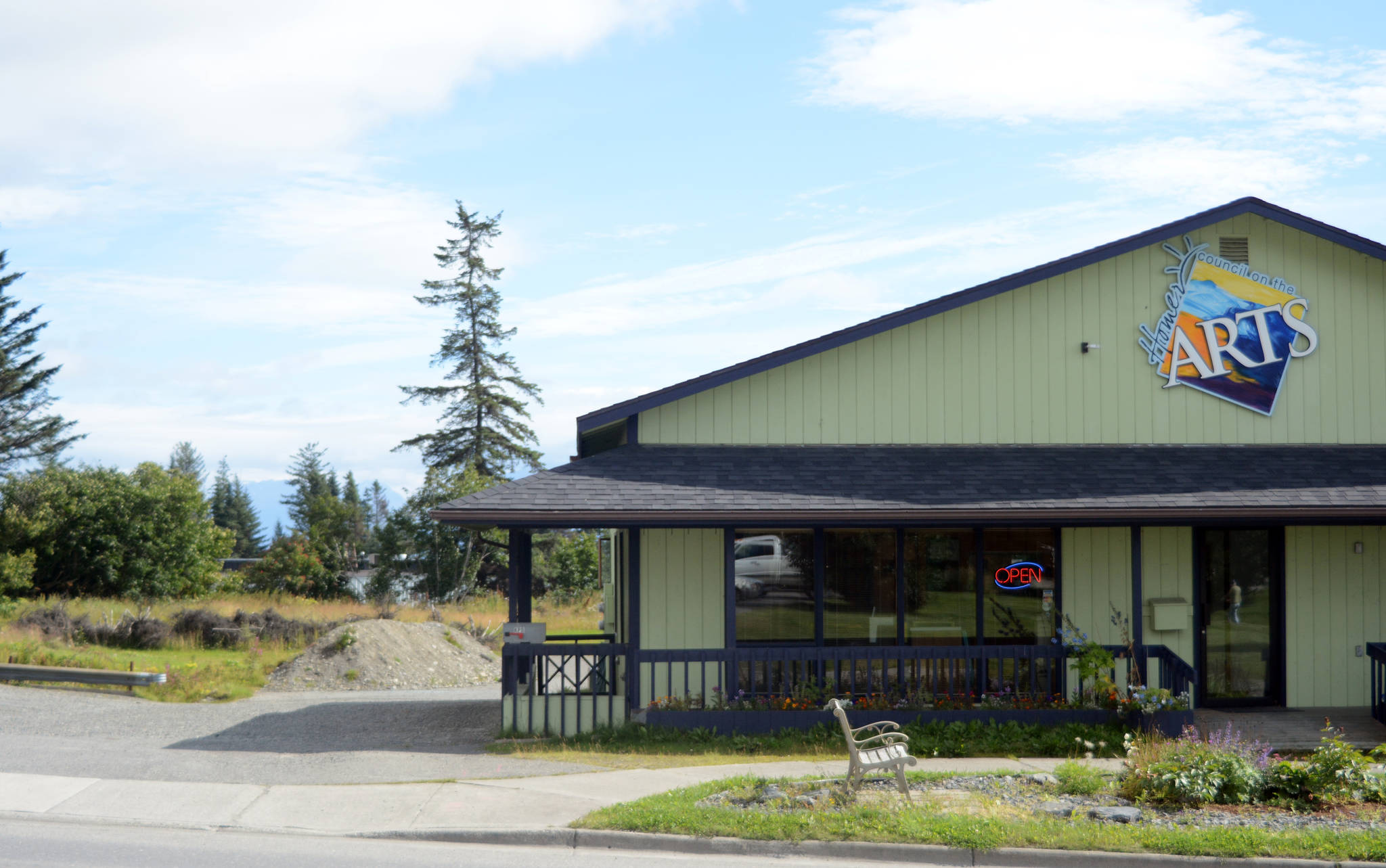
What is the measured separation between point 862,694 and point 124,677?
36.1ft

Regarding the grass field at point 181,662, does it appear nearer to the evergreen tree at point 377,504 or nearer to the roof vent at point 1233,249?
the roof vent at point 1233,249

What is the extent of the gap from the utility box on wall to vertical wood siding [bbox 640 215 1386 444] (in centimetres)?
235

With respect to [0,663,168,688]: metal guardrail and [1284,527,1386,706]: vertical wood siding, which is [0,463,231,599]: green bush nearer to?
[0,663,168,688]: metal guardrail

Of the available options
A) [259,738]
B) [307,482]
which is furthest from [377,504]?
[259,738]

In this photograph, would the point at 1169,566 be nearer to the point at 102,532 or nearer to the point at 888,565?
the point at 888,565

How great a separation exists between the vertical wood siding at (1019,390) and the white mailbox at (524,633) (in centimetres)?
295

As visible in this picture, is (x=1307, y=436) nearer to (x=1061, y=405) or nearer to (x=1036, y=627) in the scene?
(x=1061, y=405)

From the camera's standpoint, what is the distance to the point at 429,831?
8938mm

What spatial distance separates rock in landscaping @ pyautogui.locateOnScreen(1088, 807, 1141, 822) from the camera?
29.2 ft

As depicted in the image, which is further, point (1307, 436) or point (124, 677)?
point (124, 677)

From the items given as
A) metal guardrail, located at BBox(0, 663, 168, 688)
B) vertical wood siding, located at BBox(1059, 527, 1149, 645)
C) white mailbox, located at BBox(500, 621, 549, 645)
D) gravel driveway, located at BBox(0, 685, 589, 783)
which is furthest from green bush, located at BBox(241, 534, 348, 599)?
vertical wood siding, located at BBox(1059, 527, 1149, 645)

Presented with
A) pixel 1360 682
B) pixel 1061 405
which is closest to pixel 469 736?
pixel 1061 405

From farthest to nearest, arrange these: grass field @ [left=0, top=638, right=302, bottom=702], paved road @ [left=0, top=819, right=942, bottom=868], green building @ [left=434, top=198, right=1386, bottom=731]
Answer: grass field @ [left=0, top=638, right=302, bottom=702]
green building @ [left=434, top=198, right=1386, bottom=731]
paved road @ [left=0, top=819, right=942, bottom=868]

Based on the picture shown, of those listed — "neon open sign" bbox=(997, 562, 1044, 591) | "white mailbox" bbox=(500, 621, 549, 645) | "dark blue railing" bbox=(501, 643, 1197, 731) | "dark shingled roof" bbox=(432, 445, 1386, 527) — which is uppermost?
"dark shingled roof" bbox=(432, 445, 1386, 527)
